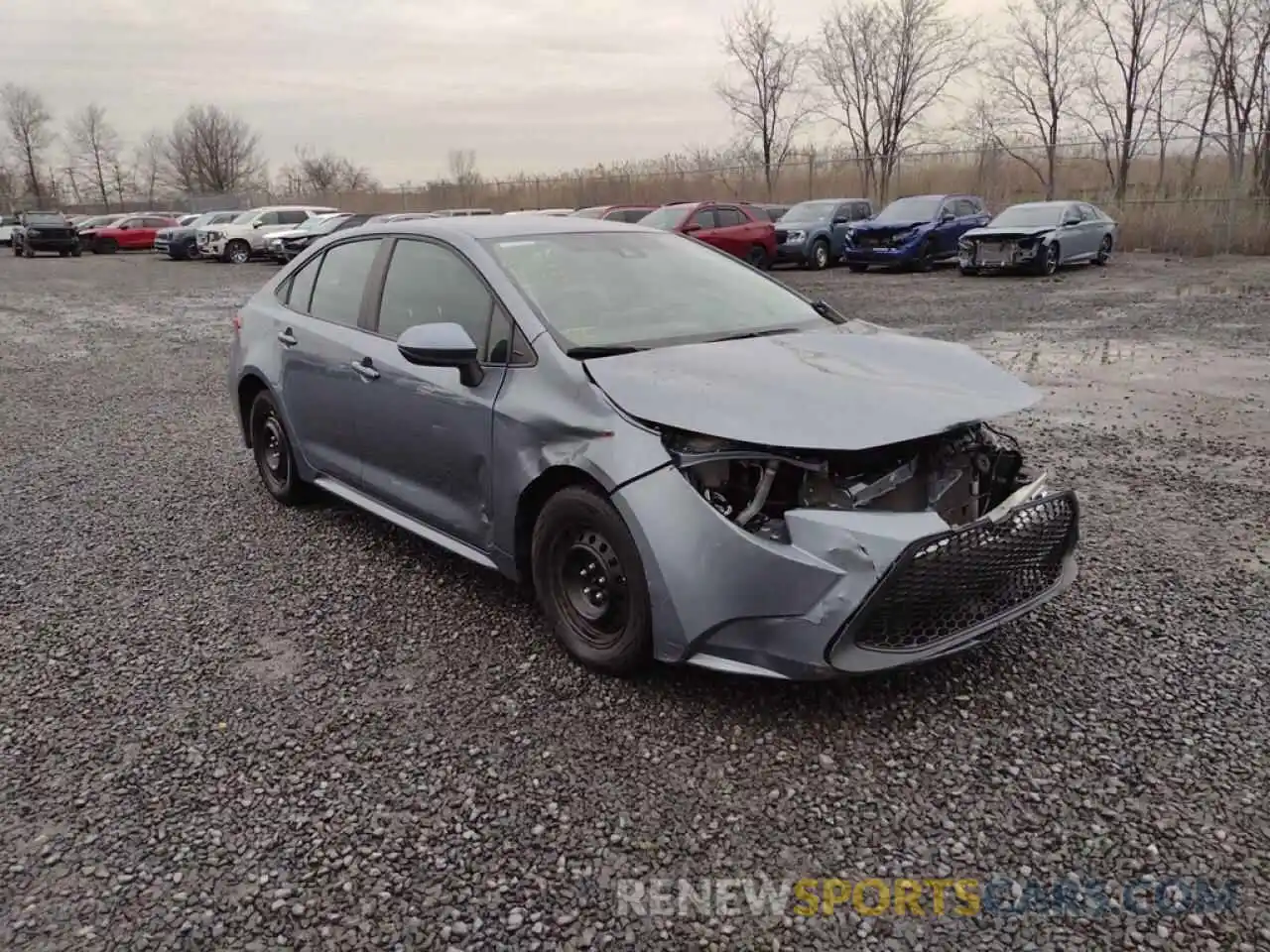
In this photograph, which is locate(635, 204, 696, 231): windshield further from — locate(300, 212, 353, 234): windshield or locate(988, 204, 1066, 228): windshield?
locate(300, 212, 353, 234): windshield

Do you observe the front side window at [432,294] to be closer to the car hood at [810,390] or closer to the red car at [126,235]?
the car hood at [810,390]

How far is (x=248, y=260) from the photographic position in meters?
30.1

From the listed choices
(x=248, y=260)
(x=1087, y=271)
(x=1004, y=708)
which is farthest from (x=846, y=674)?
(x=248, y=260)

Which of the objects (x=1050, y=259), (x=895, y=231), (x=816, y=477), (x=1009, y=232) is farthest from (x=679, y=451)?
(x=895, y=231)

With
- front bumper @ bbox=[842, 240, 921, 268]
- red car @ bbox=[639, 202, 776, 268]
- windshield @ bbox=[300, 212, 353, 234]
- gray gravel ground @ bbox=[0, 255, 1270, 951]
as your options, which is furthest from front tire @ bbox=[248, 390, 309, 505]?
windshield @ bbox=[300, 212, 353, 234]

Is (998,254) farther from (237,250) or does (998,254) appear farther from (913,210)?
(237,250)

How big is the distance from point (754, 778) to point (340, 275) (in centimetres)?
324

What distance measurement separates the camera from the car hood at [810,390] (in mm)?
2850

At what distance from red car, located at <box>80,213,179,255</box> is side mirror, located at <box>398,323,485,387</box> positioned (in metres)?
39.0

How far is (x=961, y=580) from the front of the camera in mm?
2912

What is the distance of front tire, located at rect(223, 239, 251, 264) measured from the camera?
2931 centimetres

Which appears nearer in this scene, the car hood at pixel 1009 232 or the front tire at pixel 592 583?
the front tire at pixel 592 583

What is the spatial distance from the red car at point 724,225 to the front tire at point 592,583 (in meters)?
15.1

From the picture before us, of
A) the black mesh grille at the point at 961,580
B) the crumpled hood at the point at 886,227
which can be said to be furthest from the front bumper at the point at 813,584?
the crumpled hood at the point at 886,227
